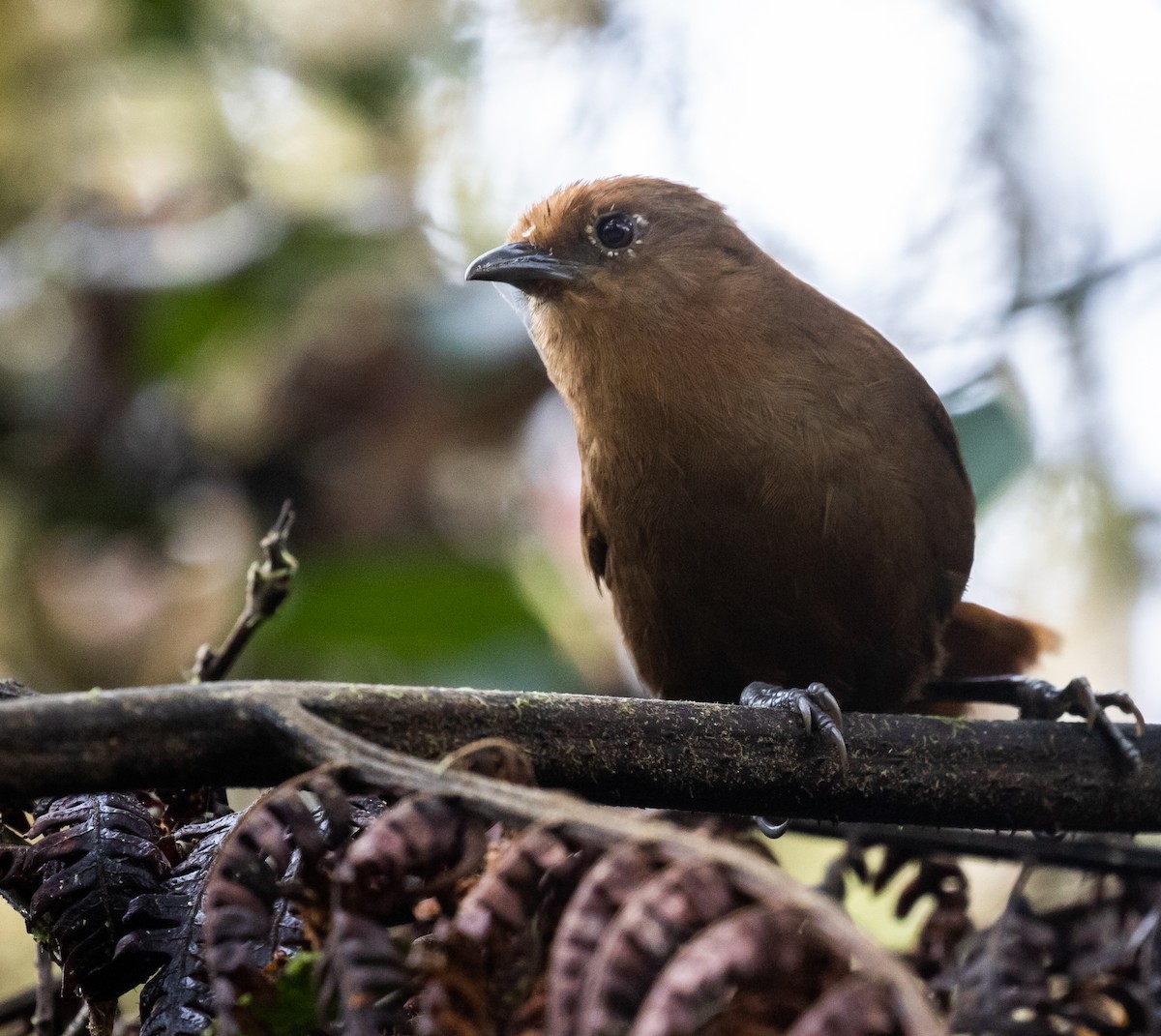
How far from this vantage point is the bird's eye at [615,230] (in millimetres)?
3186

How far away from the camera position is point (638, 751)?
65.5 inches

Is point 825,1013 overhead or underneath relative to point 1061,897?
overhead

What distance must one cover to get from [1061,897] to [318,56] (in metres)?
4.76

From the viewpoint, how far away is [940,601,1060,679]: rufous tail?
3273mm

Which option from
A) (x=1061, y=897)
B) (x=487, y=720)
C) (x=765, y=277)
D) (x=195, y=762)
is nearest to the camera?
(x=195, y=762)

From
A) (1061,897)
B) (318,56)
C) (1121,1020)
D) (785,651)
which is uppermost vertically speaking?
(318,56)

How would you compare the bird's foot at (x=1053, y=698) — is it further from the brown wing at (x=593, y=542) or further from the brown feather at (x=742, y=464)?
the brown wing at (x=593, y=542)

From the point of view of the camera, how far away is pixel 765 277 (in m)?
3.12

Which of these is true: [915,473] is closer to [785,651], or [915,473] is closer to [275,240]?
[785,651]

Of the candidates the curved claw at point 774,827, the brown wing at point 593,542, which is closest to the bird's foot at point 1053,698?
the curved claw at point 774,827

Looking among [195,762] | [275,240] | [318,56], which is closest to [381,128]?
[318,56]

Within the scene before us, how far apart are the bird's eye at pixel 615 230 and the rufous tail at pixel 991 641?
1.18 meters

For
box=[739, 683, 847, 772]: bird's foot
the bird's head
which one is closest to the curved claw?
box=[739, 683, 847, 772]: bird's foot

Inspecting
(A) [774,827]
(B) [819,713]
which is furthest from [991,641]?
(B) [819,713]
